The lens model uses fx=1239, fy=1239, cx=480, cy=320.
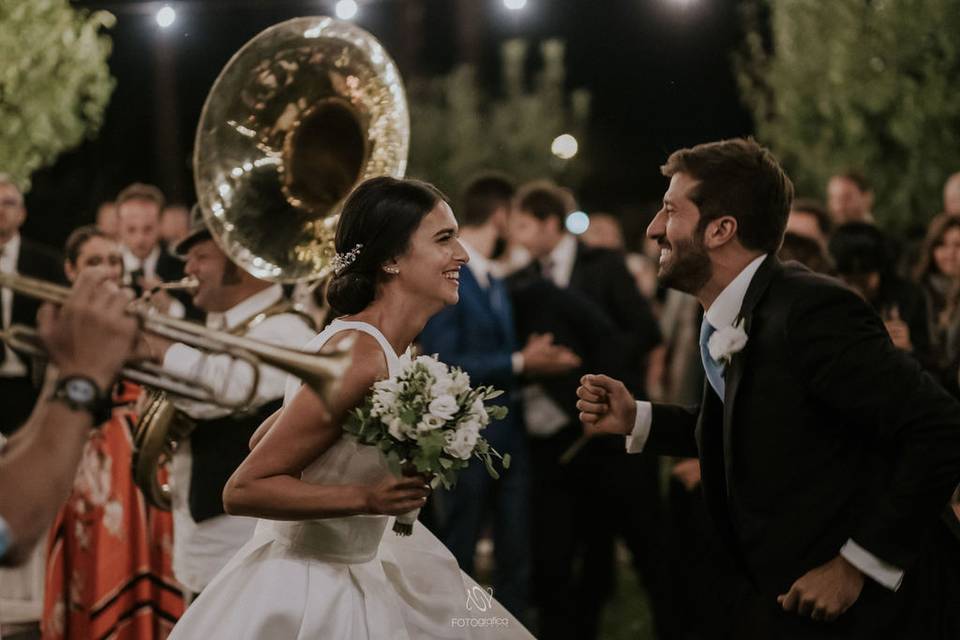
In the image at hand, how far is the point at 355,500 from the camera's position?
3.45m

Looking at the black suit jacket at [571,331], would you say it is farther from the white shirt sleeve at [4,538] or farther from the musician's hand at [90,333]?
the white shirt sleeve at [4,538]

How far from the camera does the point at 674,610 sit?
23.5 feet

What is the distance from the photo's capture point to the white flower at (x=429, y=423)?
3416 mm

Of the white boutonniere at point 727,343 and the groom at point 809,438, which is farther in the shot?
the white boutonniere at point 727,343

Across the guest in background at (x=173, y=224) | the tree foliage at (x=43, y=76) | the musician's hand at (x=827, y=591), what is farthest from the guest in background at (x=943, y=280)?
the guest in background at (x=173, y=224)

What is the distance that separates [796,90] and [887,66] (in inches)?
70.3

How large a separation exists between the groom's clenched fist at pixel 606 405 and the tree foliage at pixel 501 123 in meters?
22.9

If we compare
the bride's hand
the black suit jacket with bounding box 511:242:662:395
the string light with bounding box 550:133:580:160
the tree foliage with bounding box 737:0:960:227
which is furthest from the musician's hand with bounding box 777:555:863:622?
the string light with bounding box 550:133:580:160

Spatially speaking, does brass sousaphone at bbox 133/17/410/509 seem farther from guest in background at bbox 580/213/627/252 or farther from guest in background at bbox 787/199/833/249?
guest in background at bbox 580/213/627/252

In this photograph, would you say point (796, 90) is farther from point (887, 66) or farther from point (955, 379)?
point (955, 379)

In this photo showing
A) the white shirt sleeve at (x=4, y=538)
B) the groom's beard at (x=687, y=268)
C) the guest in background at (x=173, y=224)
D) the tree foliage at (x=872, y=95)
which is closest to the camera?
the white shirt sleeve at (x=4, y=538)

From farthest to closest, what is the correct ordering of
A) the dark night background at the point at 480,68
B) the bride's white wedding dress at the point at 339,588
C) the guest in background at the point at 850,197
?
the dark night background at the point at 480,68, the guest in background at the point at 850,197, the bride's white wedding dress at the point at 339,588

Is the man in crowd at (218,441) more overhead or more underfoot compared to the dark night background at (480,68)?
more overhead

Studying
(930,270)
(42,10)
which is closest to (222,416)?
(42,10)
